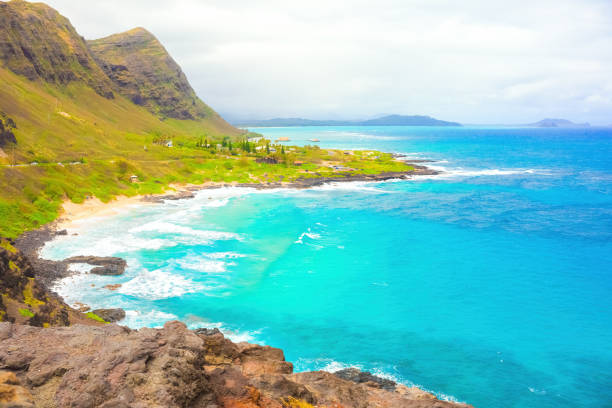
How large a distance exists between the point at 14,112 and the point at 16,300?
11353 cm

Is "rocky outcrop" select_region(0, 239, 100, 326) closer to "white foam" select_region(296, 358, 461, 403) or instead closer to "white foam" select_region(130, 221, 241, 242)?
"white foam" select_region(296, 358, 461, 403)

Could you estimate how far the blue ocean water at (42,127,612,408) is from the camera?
29.6 metres

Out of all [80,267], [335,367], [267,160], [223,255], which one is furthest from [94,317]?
[267,160]

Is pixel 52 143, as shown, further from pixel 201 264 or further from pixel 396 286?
pixel 396 286

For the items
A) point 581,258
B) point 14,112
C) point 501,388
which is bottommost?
point 501,388

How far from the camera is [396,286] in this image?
143 ft

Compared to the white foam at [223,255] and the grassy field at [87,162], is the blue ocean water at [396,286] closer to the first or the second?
the white foam at [223,255]

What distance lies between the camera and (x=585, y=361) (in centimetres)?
3027

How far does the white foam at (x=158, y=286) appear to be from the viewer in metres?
39.3

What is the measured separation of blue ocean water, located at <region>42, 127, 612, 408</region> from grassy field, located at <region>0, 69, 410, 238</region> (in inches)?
469

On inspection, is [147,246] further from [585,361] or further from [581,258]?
[581,258]

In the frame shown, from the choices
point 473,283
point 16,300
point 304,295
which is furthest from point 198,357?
point 473,283

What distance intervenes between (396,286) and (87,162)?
8323 centimetres

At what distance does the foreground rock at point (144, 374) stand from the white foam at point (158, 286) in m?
23.3
